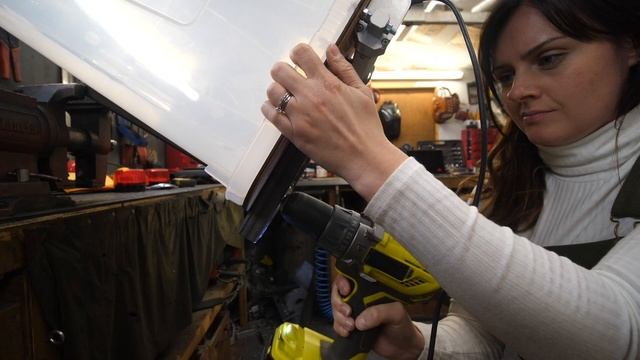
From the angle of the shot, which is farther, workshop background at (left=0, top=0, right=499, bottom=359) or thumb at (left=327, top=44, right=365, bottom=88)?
workshop background at (left=0, top=0, right=499, bottom=359)

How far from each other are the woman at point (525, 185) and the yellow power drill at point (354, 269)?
3cm

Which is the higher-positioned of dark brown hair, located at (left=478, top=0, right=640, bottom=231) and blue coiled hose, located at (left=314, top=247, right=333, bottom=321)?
dark brown hair, located at (left=478, top=0, right=640, bottom=231)

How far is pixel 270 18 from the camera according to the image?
38 cm

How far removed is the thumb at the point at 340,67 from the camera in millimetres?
366

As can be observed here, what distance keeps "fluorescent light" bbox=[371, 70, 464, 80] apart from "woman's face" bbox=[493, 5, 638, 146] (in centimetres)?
308

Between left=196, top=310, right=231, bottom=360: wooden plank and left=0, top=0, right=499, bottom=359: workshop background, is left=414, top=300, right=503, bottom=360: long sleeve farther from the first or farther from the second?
left=196, top=310, right=231, bottom=360: wooden plank

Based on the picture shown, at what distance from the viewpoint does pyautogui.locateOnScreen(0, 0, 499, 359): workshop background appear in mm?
549

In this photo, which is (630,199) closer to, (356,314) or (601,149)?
(601,149)

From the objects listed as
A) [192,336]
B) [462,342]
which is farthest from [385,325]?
[192,336]

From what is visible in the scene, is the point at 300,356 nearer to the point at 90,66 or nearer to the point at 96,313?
the point at 96,313

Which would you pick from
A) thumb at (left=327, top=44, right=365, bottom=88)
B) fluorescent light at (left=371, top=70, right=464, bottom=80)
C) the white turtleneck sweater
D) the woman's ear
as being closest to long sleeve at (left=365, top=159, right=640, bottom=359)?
the white turtleneck sweater

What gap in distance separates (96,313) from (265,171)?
52cm

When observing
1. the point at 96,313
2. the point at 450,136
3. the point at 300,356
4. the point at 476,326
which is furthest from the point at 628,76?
the point at 450,136

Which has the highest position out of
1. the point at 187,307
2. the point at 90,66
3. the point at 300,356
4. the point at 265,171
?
the point at 90,66
